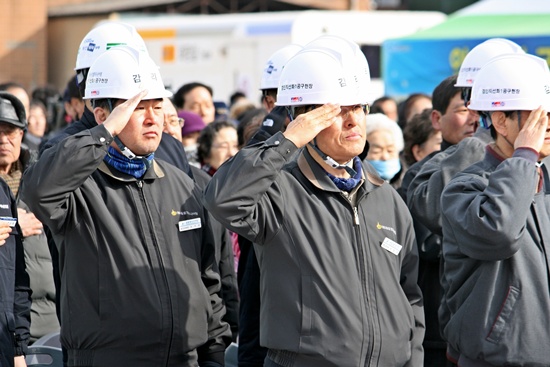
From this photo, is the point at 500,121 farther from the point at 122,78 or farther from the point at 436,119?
the point at 436,119

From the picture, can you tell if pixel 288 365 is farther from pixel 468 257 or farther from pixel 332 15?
pixel 332 15

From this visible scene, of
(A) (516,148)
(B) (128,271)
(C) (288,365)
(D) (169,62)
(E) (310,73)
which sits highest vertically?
(D) (169,62)

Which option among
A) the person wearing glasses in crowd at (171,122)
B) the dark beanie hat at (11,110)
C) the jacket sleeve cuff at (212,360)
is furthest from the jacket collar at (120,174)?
the person wearing glasses in crowd at (171,122)

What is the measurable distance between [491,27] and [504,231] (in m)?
9.53

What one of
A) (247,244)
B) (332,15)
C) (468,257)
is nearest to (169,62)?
(332,15)

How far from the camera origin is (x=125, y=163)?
4711 mm

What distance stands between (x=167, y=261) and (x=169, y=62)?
16402 millimetres

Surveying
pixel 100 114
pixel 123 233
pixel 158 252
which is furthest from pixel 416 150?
pixel 123 233

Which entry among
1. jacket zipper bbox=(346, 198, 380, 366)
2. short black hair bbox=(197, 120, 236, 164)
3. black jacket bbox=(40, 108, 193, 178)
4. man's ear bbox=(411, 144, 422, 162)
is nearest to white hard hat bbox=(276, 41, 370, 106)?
jacket zipper bbox=(346, 198, 380, 366)

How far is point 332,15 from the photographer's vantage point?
19031 millimetres

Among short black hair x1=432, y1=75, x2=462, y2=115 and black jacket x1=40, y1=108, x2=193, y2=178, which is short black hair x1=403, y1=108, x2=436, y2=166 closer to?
short black hair x1=432, y1=75, x2=462, y2=115

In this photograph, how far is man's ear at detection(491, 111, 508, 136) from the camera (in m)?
4.75

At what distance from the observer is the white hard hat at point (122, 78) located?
4805 millimetres

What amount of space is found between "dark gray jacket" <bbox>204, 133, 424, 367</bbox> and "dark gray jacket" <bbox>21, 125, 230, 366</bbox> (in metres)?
0.40
